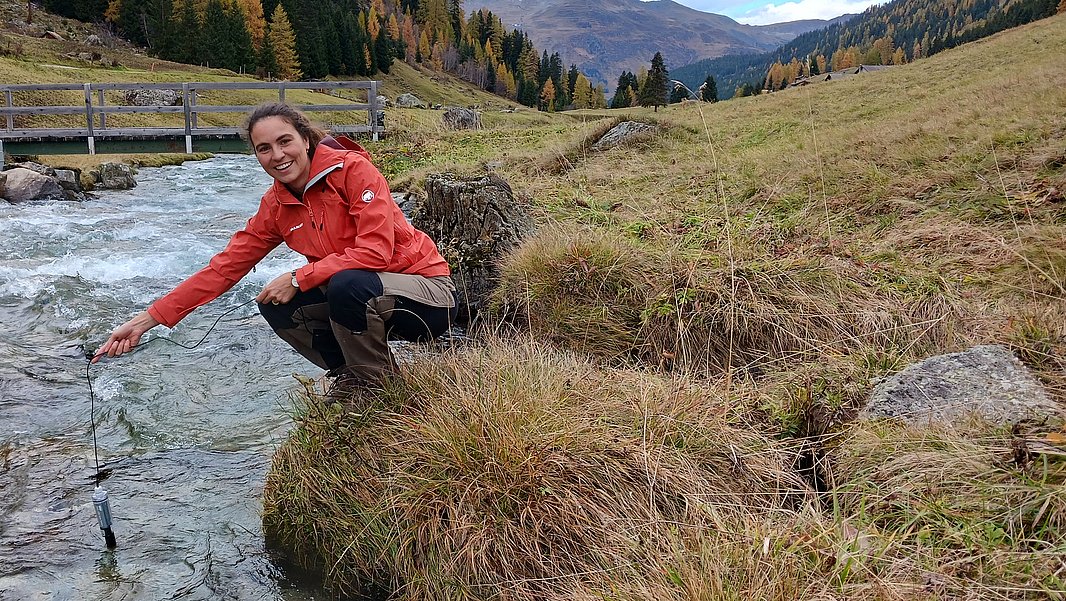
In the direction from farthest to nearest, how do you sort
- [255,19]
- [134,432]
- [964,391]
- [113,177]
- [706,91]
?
1. [255,19]
2. [113,177]
3. [706,91]
4. [134,432]
5. [964,391]

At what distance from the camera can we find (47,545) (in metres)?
2.92

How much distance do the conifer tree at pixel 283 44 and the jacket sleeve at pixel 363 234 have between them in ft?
205

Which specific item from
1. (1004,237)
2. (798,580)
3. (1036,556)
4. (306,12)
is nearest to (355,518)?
(798,580)

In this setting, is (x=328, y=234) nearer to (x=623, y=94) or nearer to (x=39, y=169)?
(x=39, y=169)

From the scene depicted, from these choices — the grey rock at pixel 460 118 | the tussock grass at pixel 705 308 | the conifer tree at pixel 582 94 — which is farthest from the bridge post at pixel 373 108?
the conifer tree at pixel 582 94

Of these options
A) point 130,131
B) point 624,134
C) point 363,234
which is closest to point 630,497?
point 363,234

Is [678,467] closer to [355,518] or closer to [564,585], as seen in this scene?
[564,585]

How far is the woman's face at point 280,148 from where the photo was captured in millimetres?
3164

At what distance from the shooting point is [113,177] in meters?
12.7

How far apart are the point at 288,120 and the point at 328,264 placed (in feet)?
2.42

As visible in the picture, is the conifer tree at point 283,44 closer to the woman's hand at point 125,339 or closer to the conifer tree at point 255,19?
the conifer tree at point 255,19

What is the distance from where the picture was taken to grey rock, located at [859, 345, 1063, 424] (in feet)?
8.21

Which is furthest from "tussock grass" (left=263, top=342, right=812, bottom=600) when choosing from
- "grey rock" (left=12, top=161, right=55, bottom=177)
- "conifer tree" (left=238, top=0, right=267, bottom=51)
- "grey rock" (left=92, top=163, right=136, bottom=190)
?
"conifer tree" (left=238, top=0, right=267, bottom=51)

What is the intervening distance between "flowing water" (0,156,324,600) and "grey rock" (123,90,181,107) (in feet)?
75.0
